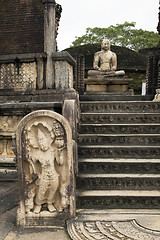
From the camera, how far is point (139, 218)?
3.06m

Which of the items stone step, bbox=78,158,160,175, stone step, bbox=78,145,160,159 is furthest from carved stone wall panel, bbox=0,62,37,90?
stone step, bbox=78,158,160,175

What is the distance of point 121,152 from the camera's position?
4168 mm

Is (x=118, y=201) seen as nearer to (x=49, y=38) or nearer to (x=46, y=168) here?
(x=46, y=168)

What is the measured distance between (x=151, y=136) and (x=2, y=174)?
3.11 meters

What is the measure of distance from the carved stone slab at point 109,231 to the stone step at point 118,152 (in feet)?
4.55

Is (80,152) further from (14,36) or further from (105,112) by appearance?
(14,36)

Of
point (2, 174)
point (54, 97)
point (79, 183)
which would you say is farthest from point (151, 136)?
point (2, 174)

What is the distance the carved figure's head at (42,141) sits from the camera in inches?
114

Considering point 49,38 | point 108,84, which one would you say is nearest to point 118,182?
point 49,38

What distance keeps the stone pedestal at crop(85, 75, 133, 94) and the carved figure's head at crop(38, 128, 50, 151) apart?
7.00 m

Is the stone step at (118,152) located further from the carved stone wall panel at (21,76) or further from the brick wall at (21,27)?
the brick wall at (21,27)

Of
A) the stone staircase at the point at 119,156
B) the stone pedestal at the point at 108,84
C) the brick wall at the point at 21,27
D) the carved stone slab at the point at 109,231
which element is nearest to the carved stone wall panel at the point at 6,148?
the stone staircase at the point at 119,156

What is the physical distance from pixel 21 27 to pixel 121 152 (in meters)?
4.86

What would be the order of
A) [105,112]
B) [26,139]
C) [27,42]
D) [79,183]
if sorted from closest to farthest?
[26,139], [79,183], [105,112], [27,42]
